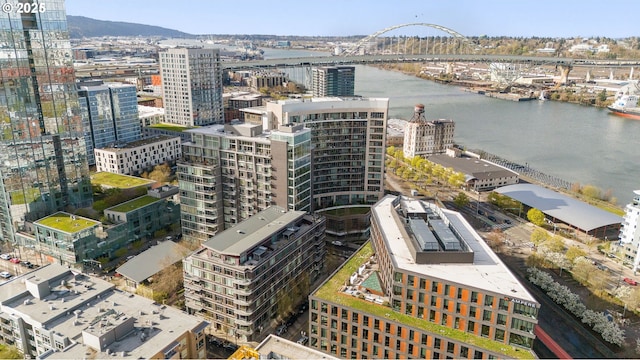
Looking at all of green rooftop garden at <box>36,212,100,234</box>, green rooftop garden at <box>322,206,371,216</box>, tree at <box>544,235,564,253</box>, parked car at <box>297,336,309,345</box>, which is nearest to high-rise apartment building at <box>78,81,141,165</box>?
green rooftop garden at <box>36,212,100,234</box>

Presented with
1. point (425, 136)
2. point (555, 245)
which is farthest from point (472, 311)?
point (425, 136)

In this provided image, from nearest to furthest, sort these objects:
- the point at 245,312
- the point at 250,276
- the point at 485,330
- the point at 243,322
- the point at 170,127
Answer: the point at 485,330 → the point at 250,276 → the point at 245,312 → the point at 243,322 → the point at 170,127

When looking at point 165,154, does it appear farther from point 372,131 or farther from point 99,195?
point 372,131

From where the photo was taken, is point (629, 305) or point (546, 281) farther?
point (546, 281)

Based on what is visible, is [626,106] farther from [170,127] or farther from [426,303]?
[426,303]

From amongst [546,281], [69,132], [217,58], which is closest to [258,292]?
[546,281]

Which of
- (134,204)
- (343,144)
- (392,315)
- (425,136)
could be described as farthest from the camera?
(425,136)
